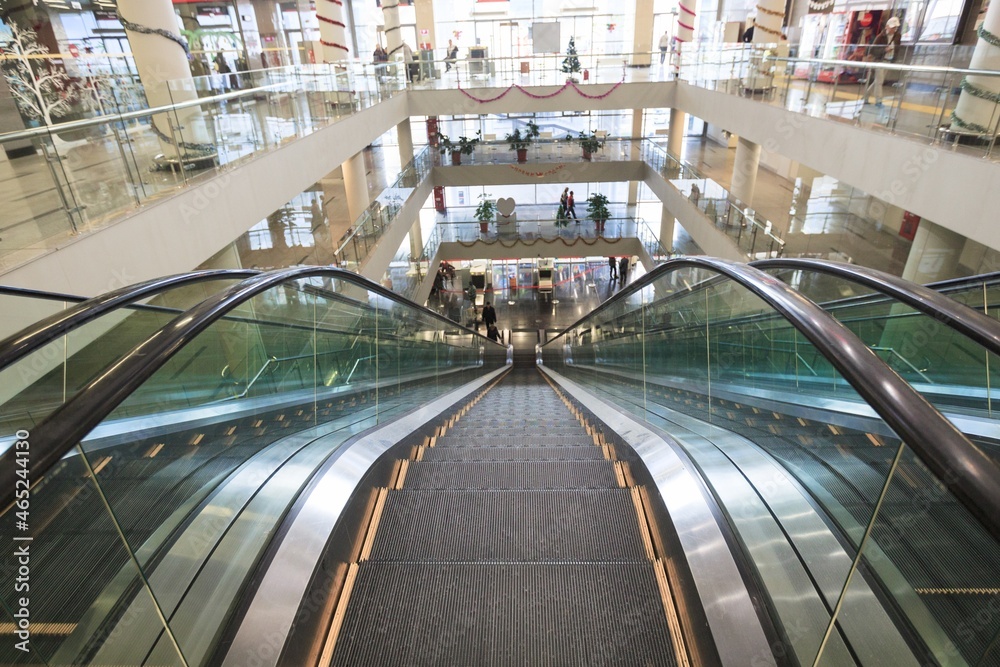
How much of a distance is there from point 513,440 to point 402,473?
1.54m

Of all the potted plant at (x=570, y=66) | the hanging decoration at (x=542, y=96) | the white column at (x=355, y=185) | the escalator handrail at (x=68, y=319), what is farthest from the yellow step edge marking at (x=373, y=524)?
the potted plant at (x=570, y=66)

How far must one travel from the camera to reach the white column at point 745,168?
1314cm

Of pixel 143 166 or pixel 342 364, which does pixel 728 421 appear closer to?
pixel 342 364

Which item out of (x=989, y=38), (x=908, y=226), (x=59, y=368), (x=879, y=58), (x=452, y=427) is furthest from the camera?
(x=908, y=226)

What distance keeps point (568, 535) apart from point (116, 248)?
453cm

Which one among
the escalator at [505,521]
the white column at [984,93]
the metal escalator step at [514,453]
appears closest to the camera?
the escalator at [505,521]

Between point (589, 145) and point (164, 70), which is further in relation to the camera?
Answer: point (589, 145)

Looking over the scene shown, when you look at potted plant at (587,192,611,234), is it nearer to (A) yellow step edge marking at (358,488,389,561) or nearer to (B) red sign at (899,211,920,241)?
(B) red sign at (899,211,920,241)

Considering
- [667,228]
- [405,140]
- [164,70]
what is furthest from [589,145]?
[164,70]

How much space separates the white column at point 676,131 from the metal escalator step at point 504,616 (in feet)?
57.2

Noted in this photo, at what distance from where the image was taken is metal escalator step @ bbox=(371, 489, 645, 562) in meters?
2.24

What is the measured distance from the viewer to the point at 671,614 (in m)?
1.85

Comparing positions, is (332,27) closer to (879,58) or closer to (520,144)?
(520,144)

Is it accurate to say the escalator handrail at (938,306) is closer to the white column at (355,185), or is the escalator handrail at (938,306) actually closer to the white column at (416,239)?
the white column at (355,185)
